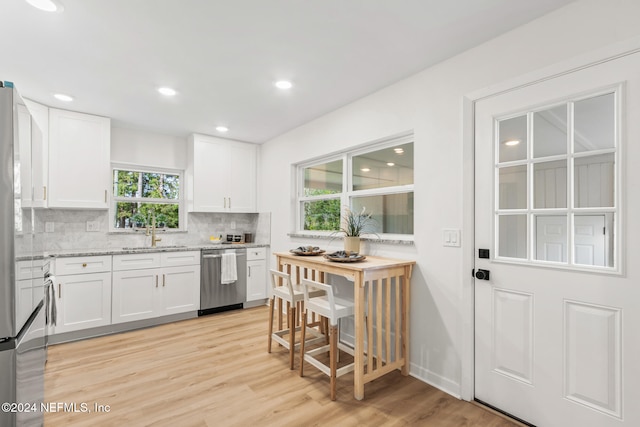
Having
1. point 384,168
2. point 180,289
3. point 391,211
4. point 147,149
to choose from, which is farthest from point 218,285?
point 384,168

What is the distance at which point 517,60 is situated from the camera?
1.91 meters

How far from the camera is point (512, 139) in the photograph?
2.01 meters

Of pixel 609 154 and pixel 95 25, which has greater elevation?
pixel 95 25

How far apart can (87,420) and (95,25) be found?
2.45 metres

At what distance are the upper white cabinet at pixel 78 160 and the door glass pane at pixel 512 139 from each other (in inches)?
158

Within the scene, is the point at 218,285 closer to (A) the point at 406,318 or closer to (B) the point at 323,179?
(B) the point at 323,179

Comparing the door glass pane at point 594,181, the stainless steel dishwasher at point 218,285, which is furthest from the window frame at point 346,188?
the door glass pane at point 594,181

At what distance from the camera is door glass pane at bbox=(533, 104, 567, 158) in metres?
1.78

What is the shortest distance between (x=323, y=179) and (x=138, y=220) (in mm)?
2600

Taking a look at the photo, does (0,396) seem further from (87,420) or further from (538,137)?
(538,137)

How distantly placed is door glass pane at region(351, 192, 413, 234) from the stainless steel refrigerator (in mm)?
2482

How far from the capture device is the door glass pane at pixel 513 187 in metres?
1.95

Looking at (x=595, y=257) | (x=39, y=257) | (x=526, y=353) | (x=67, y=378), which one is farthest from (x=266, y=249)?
(x=595, y=257)

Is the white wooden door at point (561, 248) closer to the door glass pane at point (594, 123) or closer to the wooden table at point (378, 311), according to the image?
the door glass pane at point (594, 123)
